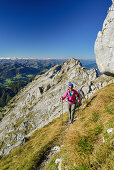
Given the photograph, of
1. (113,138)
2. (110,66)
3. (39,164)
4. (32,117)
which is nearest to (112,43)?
(110,66)

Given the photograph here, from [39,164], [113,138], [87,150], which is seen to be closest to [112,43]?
[113,138]

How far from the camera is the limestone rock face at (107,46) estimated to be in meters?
8.85

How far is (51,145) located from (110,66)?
9.64 meters

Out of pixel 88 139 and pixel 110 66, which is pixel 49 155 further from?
pixel 110 66

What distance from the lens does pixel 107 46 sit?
9.17 meters

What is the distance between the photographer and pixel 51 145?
26.3 feet

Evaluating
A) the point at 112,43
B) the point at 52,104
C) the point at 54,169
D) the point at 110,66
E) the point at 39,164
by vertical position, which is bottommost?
the point at 52,104

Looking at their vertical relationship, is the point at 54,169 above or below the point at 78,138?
below

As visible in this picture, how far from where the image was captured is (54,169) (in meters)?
5.52

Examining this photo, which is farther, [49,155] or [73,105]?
[73,105]

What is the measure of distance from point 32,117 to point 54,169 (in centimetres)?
6494

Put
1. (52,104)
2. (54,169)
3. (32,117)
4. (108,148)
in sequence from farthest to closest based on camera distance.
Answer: (32,117), (52,104), (54,169), (108,148)

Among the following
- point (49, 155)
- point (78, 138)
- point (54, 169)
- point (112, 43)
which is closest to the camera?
point (54, 169)

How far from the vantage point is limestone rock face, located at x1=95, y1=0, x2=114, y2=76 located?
885 cm
